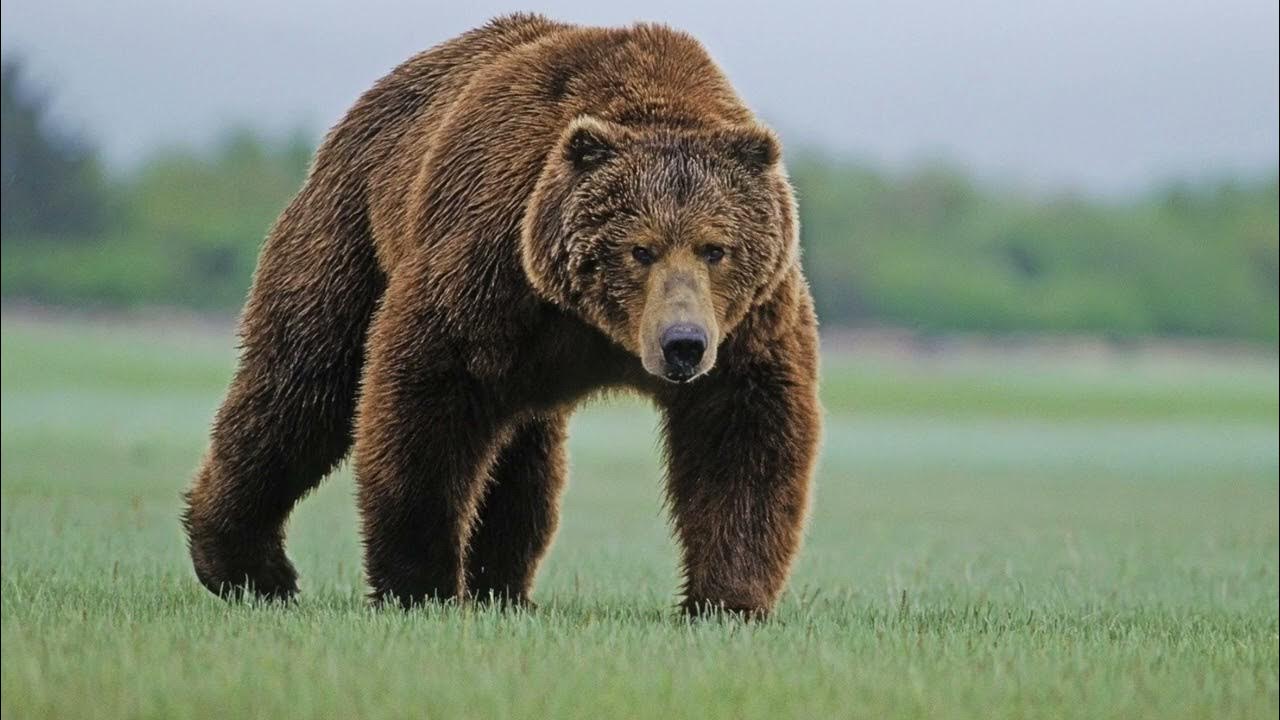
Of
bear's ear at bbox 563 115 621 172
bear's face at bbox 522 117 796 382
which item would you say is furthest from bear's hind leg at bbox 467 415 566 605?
bear's ear at bbox 563 115 621 172

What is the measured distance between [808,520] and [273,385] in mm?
2152

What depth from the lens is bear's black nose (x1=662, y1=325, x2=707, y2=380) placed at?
5387 millimetres

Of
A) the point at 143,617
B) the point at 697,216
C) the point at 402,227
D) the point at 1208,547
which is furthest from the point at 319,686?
the point at 1208,547

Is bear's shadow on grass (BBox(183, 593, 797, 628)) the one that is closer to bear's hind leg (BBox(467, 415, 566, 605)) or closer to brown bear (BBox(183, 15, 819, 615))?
brown bear (BBox(183, 15, 819, 615))

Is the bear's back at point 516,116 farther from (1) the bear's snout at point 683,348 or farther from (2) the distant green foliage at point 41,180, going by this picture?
(2) the distant green foliage at point 41,180

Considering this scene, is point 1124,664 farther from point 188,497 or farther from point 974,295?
point 974,295

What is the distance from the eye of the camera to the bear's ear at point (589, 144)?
18.8 feet

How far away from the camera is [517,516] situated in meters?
7.45

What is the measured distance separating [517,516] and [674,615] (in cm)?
145

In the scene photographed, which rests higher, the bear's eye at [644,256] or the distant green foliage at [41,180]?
the distant green foliage at [41,180]

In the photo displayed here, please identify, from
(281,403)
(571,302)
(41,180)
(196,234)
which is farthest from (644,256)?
(196,234)

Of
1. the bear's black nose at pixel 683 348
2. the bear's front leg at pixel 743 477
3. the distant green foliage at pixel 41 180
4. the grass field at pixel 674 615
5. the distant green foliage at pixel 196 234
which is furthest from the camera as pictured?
the distant green foliage at pixel 196 234

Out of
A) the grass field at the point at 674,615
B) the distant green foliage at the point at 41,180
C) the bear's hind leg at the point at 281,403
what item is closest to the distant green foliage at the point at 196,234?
the distant green foliage at the point at 41,180

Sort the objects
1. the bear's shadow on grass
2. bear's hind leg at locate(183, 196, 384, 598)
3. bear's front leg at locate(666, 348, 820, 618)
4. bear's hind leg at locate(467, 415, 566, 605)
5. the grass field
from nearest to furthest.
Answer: the grass field < the bear's shadow on grass < bear's front leg at locate(666, 348, 820, 618) < bear's hind leg at locate(183, 196, 384, 598) < bear's hind leg at locate(467, 415, 566, 605)
